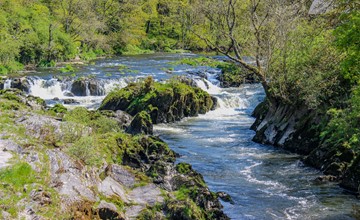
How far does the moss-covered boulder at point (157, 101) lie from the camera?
30484 millimetres

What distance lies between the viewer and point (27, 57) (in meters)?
53.7

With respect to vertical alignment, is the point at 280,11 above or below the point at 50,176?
above

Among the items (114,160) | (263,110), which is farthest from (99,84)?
(114,160)

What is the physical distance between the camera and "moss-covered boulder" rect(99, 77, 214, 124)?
30484 millimetres

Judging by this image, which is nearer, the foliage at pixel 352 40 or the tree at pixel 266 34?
the foliage at pixel 352 40

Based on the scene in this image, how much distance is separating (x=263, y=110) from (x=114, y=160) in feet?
54.9

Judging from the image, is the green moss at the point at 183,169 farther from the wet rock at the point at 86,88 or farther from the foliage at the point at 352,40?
the wet rock at the point at 86,88

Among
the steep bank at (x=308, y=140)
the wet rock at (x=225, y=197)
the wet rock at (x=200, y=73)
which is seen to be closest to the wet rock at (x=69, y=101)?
the steep bank at (x=308, y=140)

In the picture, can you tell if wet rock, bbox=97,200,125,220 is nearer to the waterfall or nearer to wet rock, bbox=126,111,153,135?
wet rock, bbox=126,111,153,135

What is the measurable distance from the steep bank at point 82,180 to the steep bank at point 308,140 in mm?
5887

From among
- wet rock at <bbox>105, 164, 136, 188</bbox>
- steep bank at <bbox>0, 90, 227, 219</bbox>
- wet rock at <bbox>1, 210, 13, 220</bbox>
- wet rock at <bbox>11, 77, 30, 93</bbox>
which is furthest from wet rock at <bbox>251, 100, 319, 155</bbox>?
wet rock at <bbox>11, 77, 30, 93</bbox>

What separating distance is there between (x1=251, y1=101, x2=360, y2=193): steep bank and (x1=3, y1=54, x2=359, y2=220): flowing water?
59 cm

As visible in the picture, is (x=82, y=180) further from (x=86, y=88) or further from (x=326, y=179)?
(x=86, y=88)

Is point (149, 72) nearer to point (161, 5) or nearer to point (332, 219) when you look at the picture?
point (332, 219)
